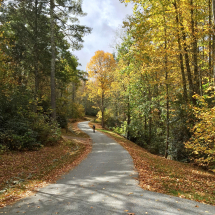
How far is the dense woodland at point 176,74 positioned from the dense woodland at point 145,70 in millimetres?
45

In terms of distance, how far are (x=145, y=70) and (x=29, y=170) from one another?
30.9ft

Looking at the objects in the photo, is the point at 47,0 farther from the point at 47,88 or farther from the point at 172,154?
the point at 172,154

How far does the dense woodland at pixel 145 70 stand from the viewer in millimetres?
9086

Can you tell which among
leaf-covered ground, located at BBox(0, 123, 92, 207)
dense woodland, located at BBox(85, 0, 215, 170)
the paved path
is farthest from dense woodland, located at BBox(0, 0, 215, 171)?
the paved path

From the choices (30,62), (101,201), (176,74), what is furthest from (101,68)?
(101,201)

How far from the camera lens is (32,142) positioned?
9.70 metres

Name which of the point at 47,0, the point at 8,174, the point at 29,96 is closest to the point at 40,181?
the point at 8,174

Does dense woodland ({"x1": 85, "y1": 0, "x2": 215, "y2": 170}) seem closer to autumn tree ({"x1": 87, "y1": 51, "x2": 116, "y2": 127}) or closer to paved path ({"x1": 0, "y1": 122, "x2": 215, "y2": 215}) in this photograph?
paved path ({"x1": 0, "y1": 122, "x2": 215, "y2": 215})

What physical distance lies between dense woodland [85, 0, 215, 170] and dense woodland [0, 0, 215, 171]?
0.15 ft

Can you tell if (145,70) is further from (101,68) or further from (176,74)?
(101,68)

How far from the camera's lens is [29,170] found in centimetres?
713

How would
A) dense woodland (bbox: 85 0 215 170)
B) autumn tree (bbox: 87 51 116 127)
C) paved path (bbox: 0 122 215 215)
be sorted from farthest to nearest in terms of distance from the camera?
1. autumn tree (bbox: 87 51 116 127)
2. dense woodland (bbox: 85 0 215 170)
3. paved path (bbox: 0 122 215 215)

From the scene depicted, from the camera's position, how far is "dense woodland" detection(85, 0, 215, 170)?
860cm

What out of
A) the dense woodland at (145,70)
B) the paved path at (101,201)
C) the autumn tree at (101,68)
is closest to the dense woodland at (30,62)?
the dense woodland at (145,70)
